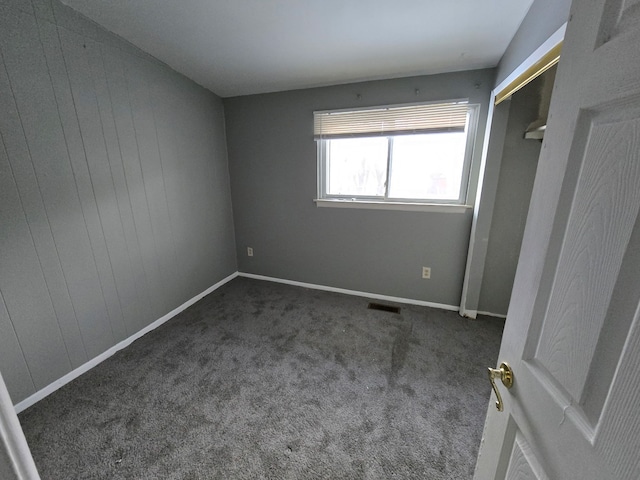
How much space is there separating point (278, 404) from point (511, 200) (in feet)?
8.14

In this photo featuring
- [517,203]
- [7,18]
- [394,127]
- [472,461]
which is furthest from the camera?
[394,127]

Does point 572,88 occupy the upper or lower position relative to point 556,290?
upper

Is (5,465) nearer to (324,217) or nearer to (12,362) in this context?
(12,362)

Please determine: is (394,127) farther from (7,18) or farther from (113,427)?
(113,427)

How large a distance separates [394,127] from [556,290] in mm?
2184

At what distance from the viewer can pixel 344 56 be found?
2.00 metres

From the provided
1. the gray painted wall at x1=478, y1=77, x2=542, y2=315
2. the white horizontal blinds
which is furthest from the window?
the gray painted wall at x1=478, y1=77, x2=542, y2=315

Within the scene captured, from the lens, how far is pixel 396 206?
2.54 meters

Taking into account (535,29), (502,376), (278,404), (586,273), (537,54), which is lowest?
(278,404)

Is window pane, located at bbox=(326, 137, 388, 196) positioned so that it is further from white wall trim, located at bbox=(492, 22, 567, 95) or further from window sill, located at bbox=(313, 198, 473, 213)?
white wall trim, located at bbox=(492, 22, 567, 95)

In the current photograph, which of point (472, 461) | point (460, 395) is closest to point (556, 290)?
point (472, 461)

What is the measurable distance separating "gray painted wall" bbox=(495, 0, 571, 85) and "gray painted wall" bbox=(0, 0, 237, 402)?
8.76 ft

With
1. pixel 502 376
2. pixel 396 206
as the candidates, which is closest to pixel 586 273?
pixel 502 376

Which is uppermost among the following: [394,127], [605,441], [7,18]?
[7,18]
